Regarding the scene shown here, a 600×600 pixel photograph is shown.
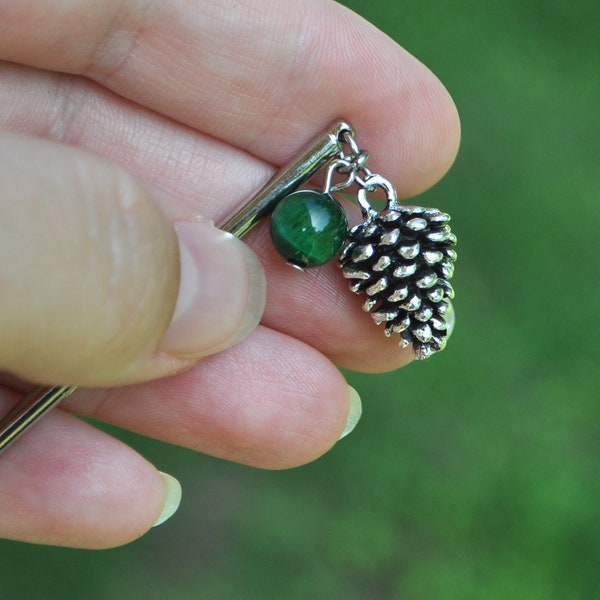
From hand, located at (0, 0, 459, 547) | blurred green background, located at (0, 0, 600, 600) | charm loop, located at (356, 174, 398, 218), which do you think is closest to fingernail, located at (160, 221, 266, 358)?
hand, located at (0, 0, 459, 547)

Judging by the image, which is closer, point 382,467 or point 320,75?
point 320,75

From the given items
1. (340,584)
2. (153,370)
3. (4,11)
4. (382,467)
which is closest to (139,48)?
(4,11)

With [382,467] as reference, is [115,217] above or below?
above

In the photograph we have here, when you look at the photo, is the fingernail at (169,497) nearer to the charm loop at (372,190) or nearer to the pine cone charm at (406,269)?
the pine cone charm at (406,269)

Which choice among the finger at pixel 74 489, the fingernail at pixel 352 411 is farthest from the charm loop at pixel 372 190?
the finger at pixel 74 489

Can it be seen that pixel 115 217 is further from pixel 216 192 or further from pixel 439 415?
pixel 439 415

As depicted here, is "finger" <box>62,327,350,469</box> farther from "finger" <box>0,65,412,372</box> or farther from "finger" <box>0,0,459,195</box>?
"finger" <box>0,0,459,195</box>
